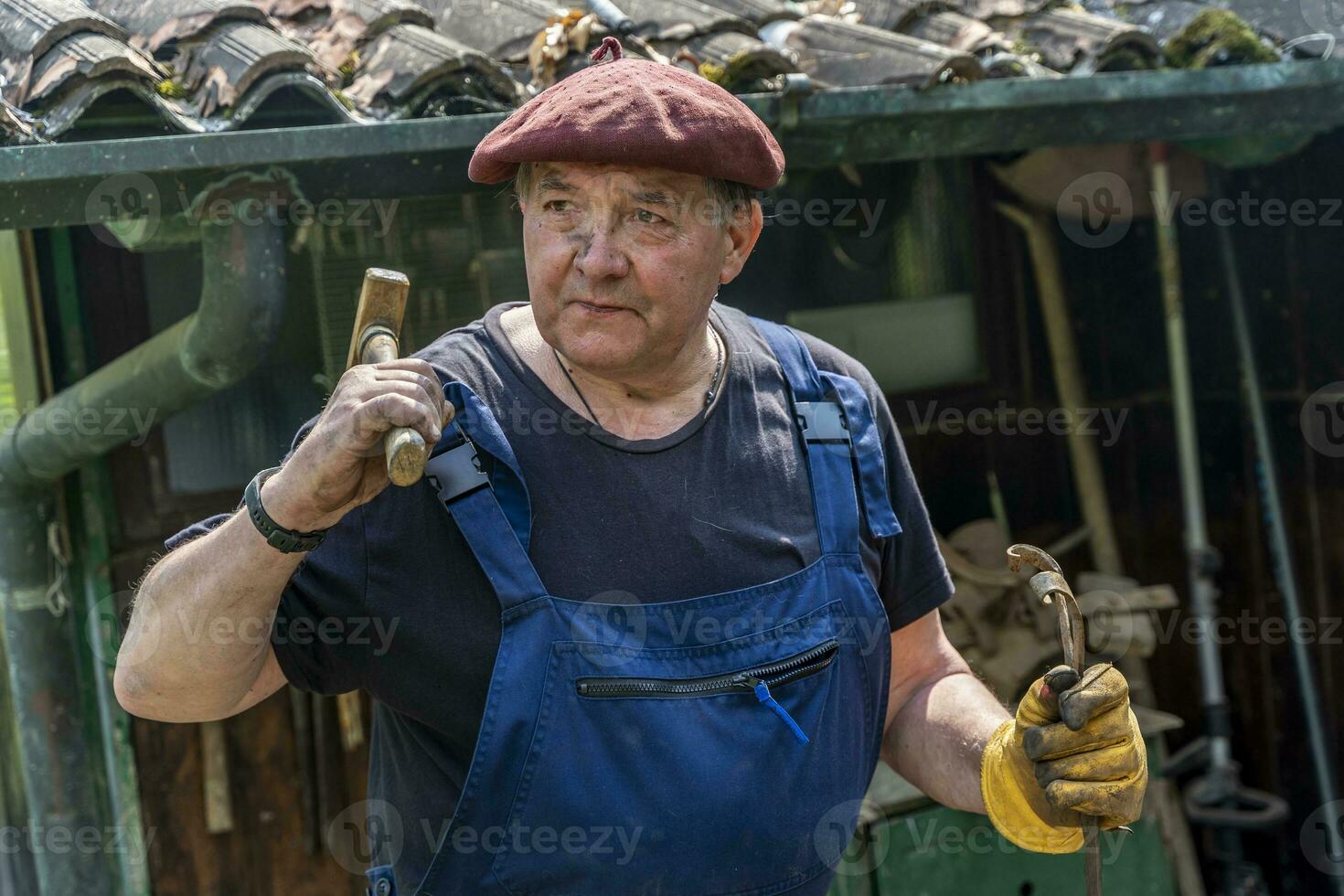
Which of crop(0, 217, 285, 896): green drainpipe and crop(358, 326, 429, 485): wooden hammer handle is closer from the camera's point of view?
crop(358, 326, 429, 485): wooden hammer handle

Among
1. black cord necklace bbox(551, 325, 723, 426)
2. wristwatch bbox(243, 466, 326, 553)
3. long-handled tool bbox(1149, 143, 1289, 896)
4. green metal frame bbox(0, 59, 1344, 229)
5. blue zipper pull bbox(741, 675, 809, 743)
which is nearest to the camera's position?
wristwatch bbox(243, 466, 326, 553)

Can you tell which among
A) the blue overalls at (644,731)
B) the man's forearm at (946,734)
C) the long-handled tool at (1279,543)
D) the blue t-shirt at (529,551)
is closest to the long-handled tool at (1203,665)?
the long-handled tool at (1279,543)

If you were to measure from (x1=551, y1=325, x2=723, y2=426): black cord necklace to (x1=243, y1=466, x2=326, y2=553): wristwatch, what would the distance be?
49cm

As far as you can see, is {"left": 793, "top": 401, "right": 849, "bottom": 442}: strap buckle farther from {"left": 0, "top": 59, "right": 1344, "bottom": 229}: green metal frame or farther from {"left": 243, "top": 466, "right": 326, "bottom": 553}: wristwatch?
{"left": 0, "top": 59, "right": 1344, "bottom": 229}: green metal frame

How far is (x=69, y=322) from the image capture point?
11.6 feet

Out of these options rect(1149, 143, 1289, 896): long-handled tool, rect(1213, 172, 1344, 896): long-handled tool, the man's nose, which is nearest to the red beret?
the man's nose

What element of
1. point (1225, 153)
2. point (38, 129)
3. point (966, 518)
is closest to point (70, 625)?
point (38, 129)

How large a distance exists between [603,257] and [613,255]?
0.02m

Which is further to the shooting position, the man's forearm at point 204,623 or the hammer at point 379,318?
the hammer at point 379,318

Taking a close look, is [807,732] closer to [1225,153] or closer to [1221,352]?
[1225,153]

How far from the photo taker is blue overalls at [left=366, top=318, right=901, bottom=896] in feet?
6.41

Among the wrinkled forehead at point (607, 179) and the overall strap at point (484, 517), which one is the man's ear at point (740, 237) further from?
the overall strap at point (484, 517)

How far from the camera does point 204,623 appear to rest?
1.84 m

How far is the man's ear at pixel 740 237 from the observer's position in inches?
87.6
